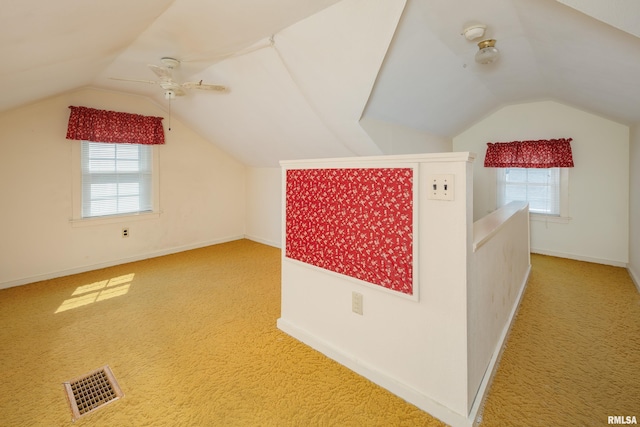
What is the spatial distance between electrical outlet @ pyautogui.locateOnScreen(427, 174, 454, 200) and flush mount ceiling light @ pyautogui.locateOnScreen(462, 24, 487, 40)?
163 centimetres

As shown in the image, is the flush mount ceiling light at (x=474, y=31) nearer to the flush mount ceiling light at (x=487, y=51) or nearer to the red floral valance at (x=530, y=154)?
the flush mount ceiling light at (x=487, y=51)

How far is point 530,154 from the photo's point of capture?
4.45m

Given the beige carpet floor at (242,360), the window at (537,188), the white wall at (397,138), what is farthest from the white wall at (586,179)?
the white wall at (397,138)

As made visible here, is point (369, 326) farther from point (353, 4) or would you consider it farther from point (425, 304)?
point (353, 4)

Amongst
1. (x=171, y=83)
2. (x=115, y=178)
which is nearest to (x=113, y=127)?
(x=115, y=178)

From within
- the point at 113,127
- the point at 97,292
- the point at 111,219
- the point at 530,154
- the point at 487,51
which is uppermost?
the point at 487,51

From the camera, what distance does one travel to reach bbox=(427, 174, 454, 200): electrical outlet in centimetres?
141

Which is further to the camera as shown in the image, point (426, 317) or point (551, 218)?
point (551, 218)

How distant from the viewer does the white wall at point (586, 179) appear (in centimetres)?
394

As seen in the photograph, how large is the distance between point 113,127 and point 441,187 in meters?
4.31

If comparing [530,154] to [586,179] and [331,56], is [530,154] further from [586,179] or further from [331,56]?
[331,56]

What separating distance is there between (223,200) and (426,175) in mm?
4623

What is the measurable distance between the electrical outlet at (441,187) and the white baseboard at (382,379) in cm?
109

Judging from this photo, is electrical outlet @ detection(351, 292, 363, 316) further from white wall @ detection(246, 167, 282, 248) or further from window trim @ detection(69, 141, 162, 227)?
window trim @ detection(69, 141, 162, 227)
